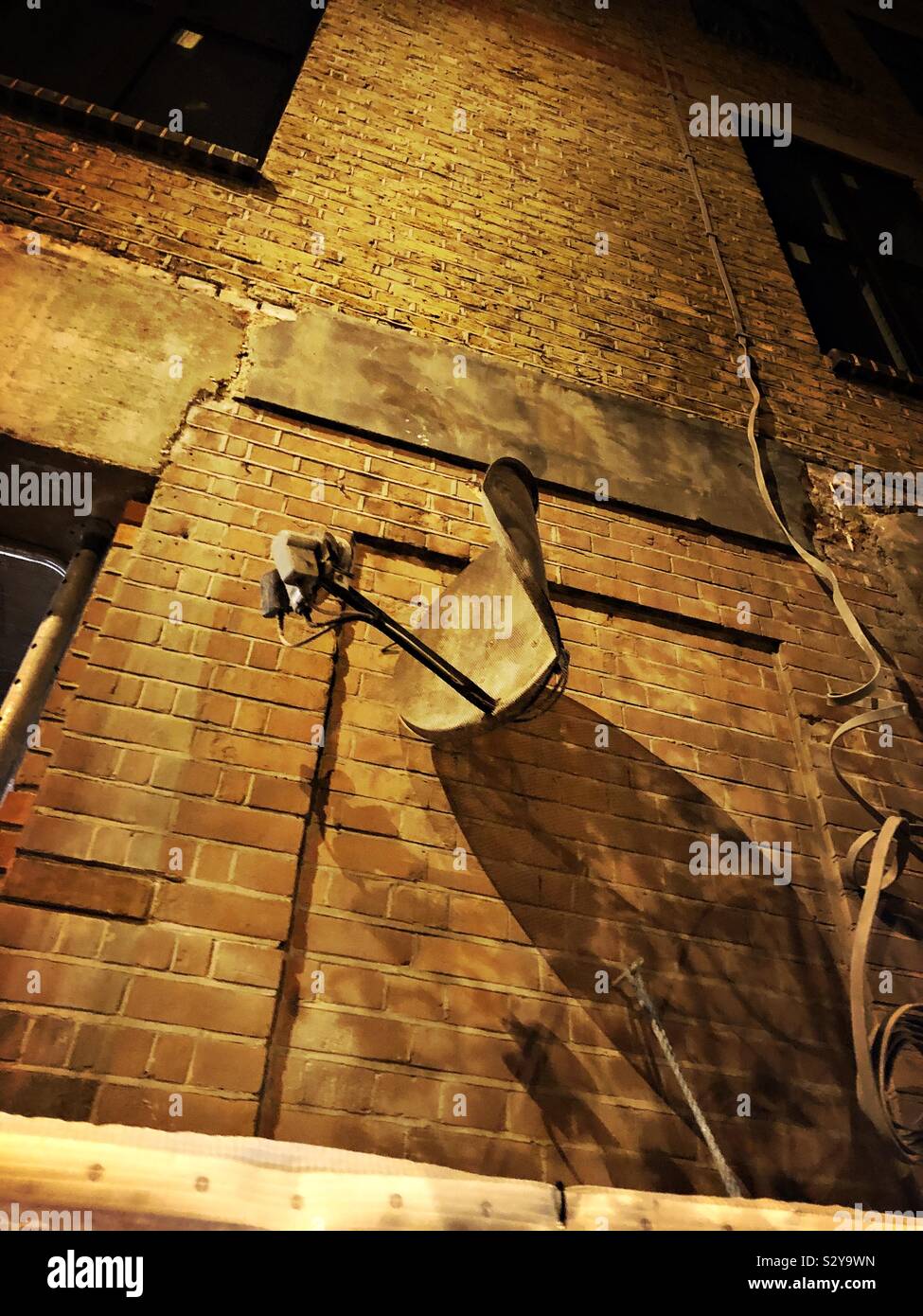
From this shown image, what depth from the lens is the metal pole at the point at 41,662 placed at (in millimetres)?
2064

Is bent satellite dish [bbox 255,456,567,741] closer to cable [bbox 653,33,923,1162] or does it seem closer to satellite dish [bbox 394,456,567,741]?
satellite dish [bbox 394,456,567,741]

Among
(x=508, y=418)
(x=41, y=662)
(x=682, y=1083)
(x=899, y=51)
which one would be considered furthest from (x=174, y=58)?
(x=899, y=51)

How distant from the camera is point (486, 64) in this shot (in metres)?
4.51

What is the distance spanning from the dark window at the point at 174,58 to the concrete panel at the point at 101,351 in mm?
1704

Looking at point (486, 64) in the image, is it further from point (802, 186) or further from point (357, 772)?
point (357, 772)
